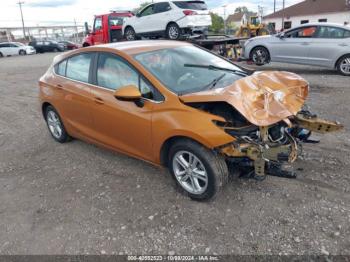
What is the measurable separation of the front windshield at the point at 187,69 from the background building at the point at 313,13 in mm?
43106

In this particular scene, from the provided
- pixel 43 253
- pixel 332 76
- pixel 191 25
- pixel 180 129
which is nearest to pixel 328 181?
pixel 180 129

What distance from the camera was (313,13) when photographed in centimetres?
4497

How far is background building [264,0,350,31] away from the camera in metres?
42.2

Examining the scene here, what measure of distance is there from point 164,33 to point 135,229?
11.3 metres

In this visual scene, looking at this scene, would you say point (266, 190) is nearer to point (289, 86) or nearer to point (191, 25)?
point (289, 86)

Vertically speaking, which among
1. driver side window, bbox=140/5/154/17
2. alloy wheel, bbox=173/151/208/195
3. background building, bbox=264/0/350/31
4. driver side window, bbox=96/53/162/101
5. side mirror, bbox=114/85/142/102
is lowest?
A: alloy wheel, bbox=173/151/208/195

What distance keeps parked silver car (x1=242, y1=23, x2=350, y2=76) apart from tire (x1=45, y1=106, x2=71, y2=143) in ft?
27.4

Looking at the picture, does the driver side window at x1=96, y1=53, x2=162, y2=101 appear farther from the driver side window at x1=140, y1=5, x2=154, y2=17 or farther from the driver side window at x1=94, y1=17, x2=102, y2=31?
the driver side window at x1=94, y1=17, x2=102, y2=31

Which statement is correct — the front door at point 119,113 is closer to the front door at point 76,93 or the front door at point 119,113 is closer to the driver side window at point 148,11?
the front door at point 76,93

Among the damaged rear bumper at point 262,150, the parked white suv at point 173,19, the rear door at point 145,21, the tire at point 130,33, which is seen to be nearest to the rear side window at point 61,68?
the damaged rear bumper at point 262,150

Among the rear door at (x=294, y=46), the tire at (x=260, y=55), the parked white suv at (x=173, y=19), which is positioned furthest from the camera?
the parked white suv at (x=173, y=19)

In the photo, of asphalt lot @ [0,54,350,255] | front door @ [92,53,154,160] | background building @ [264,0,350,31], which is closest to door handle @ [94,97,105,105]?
front door @ [92,53,154,160]

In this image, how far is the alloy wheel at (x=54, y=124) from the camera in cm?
511

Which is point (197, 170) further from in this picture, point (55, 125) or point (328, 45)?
point (328, 45)
